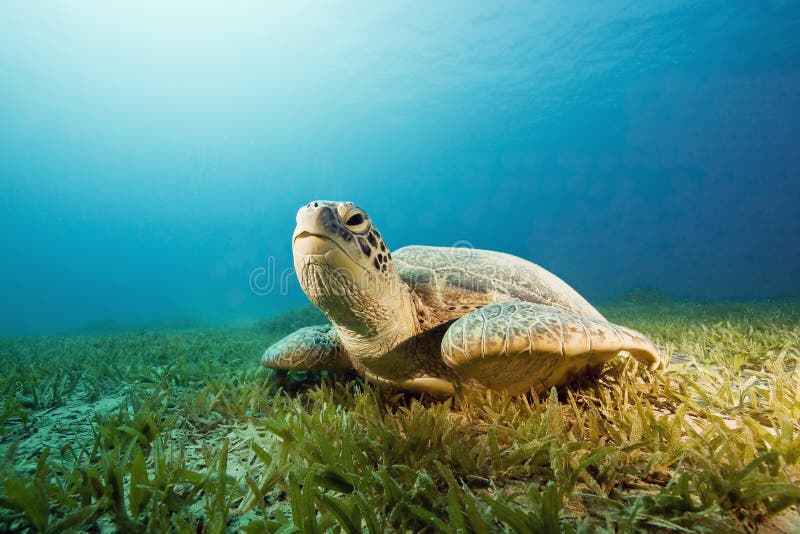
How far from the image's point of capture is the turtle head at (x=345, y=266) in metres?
1.62

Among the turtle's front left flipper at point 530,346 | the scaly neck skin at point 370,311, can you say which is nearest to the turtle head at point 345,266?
the scaly neck skin at point 370,311

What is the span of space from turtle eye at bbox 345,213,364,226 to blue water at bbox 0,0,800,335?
9.84 feet

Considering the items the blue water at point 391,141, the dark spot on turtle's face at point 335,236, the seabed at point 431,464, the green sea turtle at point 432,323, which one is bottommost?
the seabed at point 431,464

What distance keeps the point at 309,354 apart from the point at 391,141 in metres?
75.0

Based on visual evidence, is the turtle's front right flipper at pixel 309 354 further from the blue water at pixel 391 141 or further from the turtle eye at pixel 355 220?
the blue water at pixel 391 141

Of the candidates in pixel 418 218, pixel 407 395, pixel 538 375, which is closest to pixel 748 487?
pixel 538 375

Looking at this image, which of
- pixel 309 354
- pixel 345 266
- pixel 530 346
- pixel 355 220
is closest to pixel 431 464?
pixel 530 346

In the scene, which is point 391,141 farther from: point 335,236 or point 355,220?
point 335,236

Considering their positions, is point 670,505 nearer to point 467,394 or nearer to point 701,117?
point 467,394

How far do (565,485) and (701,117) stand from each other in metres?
68.1

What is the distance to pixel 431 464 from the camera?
3.65ft

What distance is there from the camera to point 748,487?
2.86 ft

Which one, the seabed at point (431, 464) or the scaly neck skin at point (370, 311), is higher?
the scaly neck skin at point (370, 311)

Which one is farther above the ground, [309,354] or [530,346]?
[309,354]
